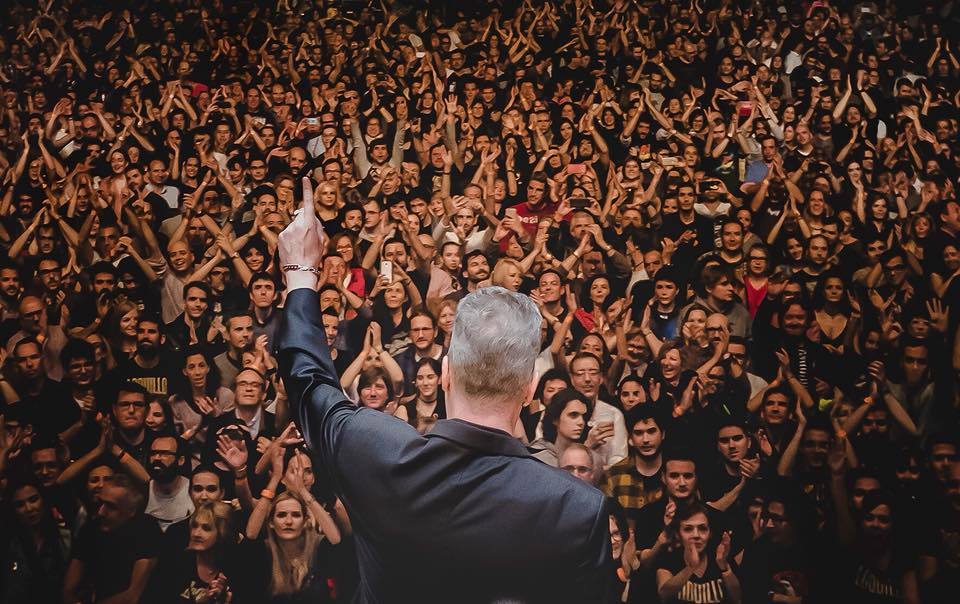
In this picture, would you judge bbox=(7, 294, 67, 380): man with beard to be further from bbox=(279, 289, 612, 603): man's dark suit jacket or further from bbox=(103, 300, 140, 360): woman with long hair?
bbox=(279, 289, 612, 603): man's dark suit jacket

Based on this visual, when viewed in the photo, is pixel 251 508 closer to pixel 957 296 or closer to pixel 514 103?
pixel 514 103

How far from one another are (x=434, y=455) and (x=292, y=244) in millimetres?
576

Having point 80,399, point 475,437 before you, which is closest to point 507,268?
point 80,399

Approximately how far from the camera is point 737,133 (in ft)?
14.1

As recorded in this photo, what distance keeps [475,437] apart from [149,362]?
2.79m

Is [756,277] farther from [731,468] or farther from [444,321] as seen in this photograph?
[444,321]

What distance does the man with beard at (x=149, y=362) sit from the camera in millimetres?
3920

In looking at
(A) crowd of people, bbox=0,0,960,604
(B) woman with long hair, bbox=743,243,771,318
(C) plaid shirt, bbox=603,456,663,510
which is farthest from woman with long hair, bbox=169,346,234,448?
(B) woman with long hair, bbox=743,243,771,318

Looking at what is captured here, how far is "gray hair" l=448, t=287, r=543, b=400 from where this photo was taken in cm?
172

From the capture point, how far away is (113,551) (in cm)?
375

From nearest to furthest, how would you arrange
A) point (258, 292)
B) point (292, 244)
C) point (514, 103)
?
point (292, 244) < point (258, 292) < point (514, 103)

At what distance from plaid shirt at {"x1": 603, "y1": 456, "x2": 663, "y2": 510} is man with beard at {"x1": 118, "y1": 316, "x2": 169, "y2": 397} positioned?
2141mm

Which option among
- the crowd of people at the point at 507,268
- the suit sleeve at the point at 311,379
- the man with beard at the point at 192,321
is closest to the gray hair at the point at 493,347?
the suit sleeve at the point at 311,379

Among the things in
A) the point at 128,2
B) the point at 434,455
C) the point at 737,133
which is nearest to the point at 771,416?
the point at 737,133
